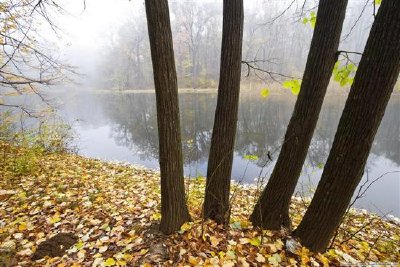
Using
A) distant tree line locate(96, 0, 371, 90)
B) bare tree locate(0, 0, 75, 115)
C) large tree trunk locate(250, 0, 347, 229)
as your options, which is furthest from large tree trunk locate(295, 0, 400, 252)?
distant tree line locate(96, 0, 371, 90)

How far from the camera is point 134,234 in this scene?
286 centimetres

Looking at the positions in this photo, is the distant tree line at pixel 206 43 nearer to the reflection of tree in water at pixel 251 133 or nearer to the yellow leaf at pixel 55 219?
the reflection of tree in water at pixel 251 133

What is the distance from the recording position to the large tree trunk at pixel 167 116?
7.36ft

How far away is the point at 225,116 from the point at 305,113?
2.64 ft

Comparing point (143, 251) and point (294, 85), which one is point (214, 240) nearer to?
point (143, 251)

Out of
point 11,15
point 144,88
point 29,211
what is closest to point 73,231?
point 29,211

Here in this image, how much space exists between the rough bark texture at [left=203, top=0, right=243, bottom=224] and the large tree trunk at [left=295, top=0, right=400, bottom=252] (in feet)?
3.10

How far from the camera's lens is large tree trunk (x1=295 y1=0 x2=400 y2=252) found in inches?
76.5

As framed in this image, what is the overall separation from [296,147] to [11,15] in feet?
18.3

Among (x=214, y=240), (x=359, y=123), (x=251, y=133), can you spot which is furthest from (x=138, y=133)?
(x=359, y=123)

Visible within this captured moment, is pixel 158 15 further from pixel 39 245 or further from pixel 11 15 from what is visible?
pixel 11 15

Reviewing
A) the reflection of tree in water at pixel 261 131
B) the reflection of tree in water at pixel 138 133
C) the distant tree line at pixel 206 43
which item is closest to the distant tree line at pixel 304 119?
the reflection of tree in water at pixel 261 131

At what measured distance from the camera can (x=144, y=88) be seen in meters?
49.1

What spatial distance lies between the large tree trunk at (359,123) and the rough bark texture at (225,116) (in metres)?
0.95
